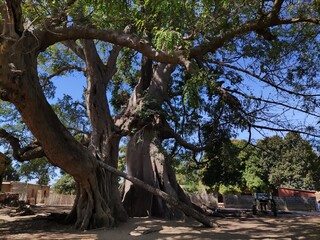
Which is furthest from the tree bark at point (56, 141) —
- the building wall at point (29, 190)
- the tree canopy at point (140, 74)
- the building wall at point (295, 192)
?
the building wall at point (295, 192)

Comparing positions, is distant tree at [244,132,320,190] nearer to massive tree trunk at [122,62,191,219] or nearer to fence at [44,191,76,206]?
massive tree trunk at [122,62,191,219]

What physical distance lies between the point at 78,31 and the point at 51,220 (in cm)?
771

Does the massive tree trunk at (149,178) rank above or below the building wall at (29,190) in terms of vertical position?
below

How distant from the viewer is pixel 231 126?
11.2 meters

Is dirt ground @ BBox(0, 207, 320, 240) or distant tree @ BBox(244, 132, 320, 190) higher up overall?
distant tree @ BBox(244, 132, 320, 190)

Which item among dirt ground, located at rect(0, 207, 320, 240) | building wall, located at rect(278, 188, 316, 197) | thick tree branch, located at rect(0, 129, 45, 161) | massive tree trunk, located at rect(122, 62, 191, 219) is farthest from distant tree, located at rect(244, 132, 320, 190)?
thick tree branch, located at rect(0, 129, 45, 161)

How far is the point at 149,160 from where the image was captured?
14398 mm

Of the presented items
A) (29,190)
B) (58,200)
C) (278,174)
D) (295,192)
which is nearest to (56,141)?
(58,200)

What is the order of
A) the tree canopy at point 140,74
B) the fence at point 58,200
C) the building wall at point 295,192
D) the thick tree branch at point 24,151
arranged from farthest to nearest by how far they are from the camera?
1. the building wall at point 295,192
2. the fence at point 58,200
3. the thick tree branch at point 24,151
4. the tree canopy at point 140,74

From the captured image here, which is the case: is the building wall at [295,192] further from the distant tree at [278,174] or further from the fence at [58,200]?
the fence at [58,200]

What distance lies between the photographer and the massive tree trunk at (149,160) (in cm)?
1310

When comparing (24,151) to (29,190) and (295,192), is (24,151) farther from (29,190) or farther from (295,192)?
(295,192)

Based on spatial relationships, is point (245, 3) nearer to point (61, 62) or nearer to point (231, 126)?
point (231, 126)

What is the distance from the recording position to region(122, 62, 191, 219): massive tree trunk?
13102 mm
